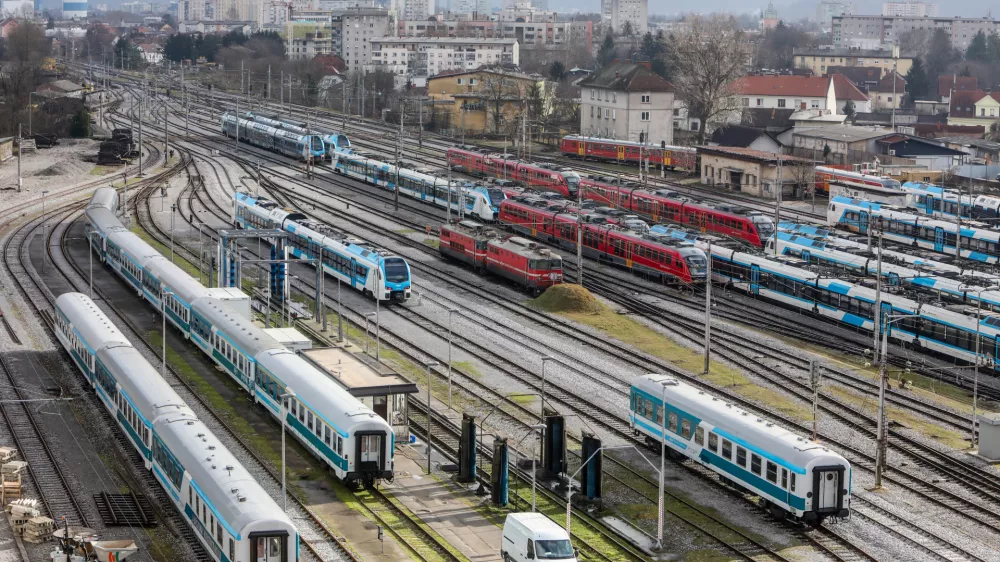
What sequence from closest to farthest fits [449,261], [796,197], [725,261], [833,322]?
1. [833,322]
2. [725,261]
3. [449,261]
4. [796,197]

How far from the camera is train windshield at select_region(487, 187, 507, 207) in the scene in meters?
95.1

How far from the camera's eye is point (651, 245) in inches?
3066

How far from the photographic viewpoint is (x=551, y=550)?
3556 centimetres

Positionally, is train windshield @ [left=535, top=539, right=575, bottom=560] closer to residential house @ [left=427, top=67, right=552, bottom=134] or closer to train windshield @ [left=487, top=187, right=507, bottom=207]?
train windshield @ [left=487, top=187, right=507, bottom=207]

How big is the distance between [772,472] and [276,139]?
96261 mm

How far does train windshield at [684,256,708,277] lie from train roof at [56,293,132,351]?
30.7 metres

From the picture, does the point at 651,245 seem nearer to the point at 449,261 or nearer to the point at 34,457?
the point at 449,261

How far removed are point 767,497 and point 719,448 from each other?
2.86 meters

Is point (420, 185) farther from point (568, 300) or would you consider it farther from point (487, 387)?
point (487, 387)

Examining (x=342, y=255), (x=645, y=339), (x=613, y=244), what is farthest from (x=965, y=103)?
(x=645, y=339)

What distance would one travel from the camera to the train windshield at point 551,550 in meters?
35.5

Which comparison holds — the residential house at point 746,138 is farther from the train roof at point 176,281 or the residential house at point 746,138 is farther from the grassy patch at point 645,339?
the train roof at point 176,281

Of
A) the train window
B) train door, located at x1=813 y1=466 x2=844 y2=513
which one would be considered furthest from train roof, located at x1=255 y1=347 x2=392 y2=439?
train door, located at x1=813 y1=466 x2=844 y2=513

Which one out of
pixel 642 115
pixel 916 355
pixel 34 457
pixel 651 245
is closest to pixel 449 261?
pixel 651 245
